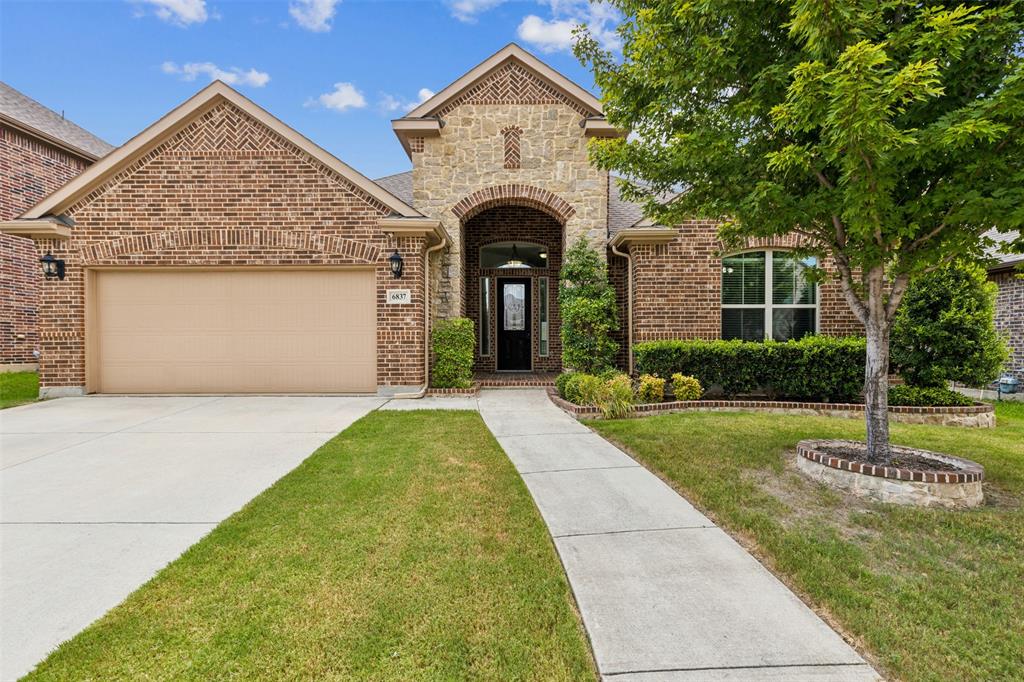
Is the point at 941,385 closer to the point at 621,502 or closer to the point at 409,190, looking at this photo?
the point at 621,502

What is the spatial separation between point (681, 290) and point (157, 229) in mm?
9914

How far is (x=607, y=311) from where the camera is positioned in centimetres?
923

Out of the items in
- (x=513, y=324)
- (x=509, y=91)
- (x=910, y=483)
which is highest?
(x=509, y=91)

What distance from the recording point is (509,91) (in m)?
9.91

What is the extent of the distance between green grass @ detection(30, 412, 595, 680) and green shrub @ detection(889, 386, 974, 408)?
7.17 metres

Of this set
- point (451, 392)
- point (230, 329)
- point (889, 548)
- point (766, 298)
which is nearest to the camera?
point (889, 548)

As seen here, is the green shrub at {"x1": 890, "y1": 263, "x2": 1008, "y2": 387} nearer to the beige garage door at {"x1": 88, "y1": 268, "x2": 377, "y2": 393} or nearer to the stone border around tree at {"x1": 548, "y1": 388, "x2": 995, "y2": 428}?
the stone border around tree at {"x1": 548, "y1": 388, "x2": 995, "y2": 428}

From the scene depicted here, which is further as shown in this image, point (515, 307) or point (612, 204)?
point (515, 307)

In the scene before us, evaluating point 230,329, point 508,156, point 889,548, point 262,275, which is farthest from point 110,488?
point 508,156

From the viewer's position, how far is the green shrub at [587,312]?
905 cm

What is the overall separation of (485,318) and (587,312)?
12.1ft

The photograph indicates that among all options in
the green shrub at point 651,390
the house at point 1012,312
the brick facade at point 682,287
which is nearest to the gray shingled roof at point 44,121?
the brick facade at point 682,287

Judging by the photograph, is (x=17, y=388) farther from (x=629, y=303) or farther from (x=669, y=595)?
(x=669, y=595)

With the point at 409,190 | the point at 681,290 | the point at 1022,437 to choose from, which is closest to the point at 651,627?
the point at 1022,437
